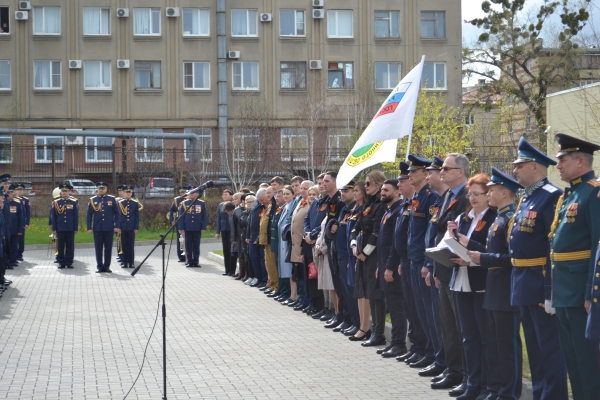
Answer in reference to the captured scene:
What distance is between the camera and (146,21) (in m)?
52.3

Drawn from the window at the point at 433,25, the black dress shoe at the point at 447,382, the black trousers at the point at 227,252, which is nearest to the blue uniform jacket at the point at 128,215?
the black trousers at the point at 227,252

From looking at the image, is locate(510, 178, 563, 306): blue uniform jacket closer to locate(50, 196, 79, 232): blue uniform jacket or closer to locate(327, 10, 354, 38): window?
locate(50, 196, 79, 232): blue uniform jacket

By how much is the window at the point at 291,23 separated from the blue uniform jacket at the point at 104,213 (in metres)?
30.2

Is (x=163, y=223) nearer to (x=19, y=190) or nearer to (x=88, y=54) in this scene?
(x=19, y=190)

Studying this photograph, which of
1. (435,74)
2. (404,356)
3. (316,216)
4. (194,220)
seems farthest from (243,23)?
(404,356)

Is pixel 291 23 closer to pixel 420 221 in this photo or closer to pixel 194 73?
pixel 194 73

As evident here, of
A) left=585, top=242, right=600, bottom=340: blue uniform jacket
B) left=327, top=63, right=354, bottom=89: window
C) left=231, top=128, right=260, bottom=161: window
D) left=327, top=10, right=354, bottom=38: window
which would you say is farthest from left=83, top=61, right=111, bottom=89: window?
left=585, top=242, right=600, bottom=340: blue uniform jacket

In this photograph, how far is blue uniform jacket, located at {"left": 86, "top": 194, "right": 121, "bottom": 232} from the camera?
81.4ft

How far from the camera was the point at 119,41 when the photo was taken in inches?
2050

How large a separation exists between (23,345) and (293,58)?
42.5m

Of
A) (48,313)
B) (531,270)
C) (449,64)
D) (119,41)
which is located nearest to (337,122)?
(449,64)

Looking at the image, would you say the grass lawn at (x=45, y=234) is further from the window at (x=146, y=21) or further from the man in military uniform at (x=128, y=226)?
the window at (x=146, y=21)

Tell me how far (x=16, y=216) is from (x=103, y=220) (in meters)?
2.49

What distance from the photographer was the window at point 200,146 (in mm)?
45675
